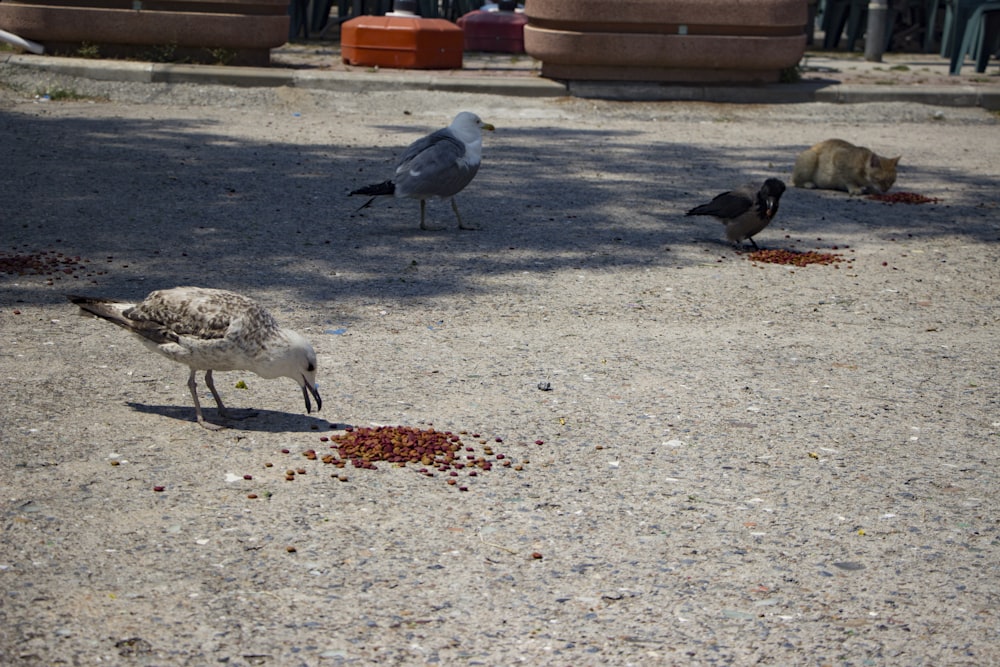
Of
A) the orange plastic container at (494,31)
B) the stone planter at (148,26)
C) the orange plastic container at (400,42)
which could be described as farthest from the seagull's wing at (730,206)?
the orange plastic container at (494,31)

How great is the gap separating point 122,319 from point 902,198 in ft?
26.3

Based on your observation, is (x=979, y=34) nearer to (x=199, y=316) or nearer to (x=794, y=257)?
(x=794, y=257)

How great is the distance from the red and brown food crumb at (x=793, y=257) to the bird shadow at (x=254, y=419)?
4444 mm

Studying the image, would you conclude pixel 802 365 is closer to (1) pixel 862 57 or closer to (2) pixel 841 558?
(2) pixel 841 558

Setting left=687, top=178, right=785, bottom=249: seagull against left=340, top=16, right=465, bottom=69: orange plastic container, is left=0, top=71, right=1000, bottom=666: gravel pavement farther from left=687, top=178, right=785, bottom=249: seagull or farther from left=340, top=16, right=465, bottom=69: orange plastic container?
left=340, top=16, right=465, bottom=69: orange plastic container

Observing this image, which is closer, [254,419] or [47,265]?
[254,419]

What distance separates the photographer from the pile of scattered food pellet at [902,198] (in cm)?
1092

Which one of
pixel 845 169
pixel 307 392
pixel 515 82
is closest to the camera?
pixel 307 392

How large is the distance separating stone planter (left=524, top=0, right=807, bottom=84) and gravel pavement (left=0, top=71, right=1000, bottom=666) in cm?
503

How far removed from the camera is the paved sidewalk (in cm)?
1484

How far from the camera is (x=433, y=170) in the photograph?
354 inches

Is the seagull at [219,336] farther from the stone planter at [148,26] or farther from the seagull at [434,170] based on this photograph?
the stone planter at [148,26]

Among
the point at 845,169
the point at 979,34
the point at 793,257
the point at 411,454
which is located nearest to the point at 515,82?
the point at 845,169

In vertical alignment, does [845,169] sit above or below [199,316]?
above
